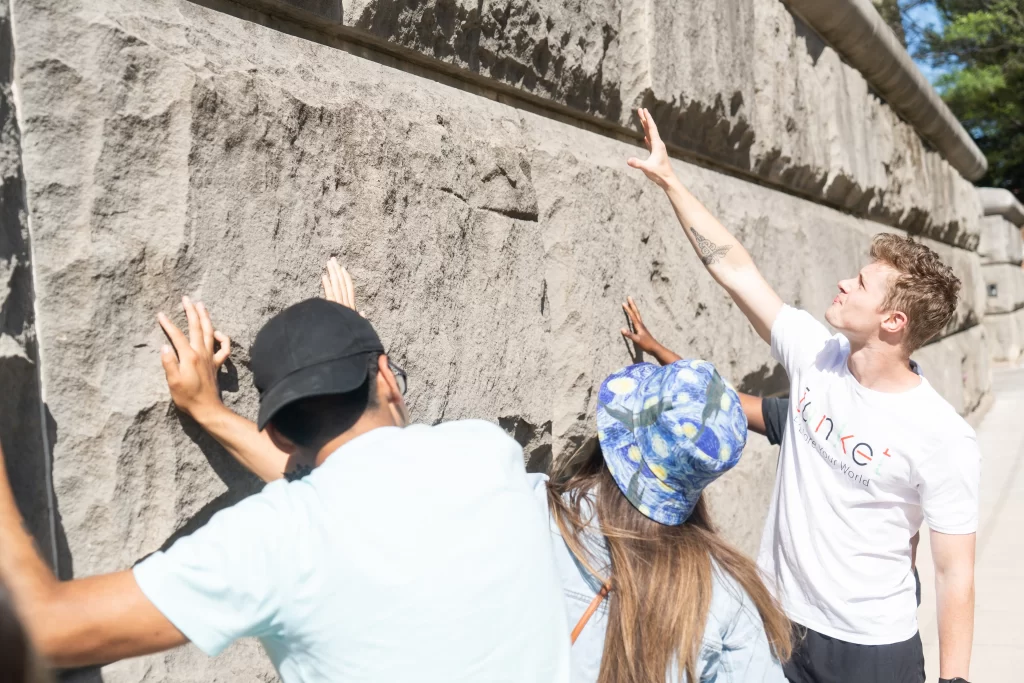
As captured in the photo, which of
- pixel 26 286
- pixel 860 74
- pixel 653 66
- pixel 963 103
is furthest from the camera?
pixel 963 103

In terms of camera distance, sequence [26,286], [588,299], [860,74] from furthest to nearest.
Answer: [860,74], [588,299], [26,286]

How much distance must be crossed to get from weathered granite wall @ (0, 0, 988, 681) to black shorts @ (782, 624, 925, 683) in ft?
2.09

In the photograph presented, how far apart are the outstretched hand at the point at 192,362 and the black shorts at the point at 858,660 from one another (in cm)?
139

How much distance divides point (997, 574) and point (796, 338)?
2.47m

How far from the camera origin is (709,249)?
7.84ft

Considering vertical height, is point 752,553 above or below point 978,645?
above

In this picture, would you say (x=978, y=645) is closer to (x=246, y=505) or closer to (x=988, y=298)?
(x=246, y=505)

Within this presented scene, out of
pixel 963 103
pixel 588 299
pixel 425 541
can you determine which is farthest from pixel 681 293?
pixel 963 103

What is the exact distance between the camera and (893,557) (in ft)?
6.73

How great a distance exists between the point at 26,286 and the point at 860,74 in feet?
14.2

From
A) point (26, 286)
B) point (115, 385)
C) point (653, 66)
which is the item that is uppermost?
point (653, 66)

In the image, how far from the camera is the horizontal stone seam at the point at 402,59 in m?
1.54

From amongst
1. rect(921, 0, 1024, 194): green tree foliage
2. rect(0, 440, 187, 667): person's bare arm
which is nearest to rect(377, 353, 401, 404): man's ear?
rect(0, 440, 187, 667): person's bare arm

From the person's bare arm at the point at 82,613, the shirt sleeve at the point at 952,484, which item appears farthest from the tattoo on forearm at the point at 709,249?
the person's bare arm at the point at 82,613
